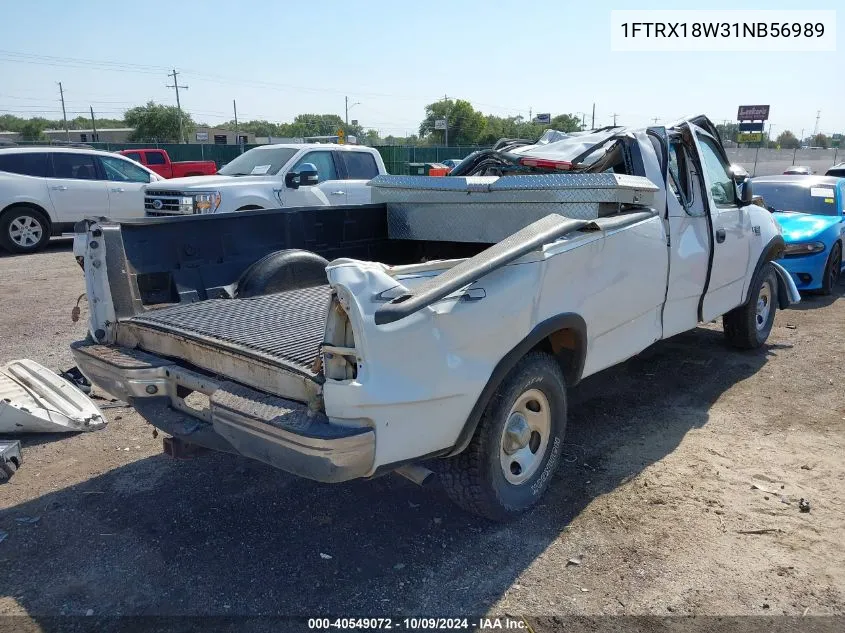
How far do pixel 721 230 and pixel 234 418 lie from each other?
4.06 meters

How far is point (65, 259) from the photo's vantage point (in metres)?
12.2

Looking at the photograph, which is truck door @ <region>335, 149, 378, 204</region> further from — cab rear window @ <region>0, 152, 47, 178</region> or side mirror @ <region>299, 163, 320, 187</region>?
cab rear window @ <region>0, 152, 47, 178</region>

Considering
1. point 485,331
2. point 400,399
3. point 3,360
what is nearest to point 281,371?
point 400,399

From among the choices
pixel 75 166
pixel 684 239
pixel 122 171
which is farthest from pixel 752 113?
pixel 684 239

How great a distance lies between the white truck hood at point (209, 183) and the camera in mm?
9742

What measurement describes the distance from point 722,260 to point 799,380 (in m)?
1.43

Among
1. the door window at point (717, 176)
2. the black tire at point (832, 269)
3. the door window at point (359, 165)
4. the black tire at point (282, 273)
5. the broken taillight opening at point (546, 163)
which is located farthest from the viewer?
the door window at point (359, 165)

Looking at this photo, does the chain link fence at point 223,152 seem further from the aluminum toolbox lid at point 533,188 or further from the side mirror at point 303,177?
the aluminum toolbox lid at point 533,188

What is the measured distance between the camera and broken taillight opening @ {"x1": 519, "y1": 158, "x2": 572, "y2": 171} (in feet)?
16.6

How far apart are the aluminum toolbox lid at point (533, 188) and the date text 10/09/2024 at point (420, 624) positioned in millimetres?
2510

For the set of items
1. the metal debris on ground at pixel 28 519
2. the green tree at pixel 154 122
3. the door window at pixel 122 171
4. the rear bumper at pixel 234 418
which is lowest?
the metal debris on ground at pixel 28 519

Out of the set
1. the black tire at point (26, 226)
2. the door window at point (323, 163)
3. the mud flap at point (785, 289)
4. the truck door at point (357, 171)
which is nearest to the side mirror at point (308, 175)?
the door window at point (323, 163)

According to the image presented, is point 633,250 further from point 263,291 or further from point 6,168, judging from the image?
point 6,168

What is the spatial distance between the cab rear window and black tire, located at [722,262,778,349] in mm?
12445
